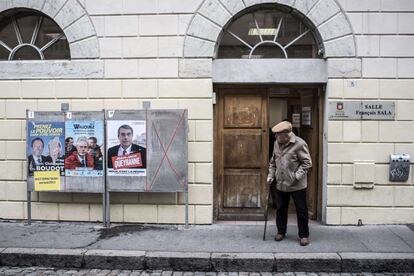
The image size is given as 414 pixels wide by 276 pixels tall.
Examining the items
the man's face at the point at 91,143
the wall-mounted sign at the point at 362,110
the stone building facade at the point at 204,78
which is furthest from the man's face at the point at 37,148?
the wall-mounted sign at the point at 362,110

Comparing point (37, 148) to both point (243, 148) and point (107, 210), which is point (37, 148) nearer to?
point (107, 210)

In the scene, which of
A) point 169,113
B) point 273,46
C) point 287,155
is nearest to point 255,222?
point 287,155

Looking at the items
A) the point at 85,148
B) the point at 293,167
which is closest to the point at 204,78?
the point at 293,167

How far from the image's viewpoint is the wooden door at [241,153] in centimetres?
782

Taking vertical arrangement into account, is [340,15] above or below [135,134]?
above

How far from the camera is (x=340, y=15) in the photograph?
730 centimetres

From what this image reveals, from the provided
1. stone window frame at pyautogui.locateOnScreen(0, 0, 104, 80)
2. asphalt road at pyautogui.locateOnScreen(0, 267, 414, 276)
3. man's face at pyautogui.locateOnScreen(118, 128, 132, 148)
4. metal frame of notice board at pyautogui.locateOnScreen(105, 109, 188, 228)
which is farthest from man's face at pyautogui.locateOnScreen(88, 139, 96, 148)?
asphalt road at pyautogui.locateOnScreen(0, 267, 414, 276)

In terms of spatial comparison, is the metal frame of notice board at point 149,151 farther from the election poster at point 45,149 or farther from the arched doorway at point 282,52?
the arched doorway at point 282,52

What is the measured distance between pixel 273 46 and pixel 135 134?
2953 mm

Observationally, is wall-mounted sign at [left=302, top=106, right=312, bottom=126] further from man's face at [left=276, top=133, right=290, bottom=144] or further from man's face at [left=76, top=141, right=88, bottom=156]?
man's face at [left=76, top=141, right=88, bottom=156]

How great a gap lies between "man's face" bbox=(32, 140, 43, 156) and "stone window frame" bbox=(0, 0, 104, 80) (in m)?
1.21

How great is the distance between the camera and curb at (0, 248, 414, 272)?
582 centimetres

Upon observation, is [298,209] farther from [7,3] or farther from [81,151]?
[7,3]

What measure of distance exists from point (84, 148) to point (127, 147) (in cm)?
77
